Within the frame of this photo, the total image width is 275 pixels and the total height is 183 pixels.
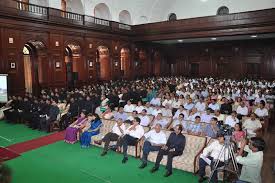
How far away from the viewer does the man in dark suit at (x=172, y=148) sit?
18.2 feet

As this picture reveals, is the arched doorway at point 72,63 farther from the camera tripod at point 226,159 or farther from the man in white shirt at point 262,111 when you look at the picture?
the camera tripod at point 226,159

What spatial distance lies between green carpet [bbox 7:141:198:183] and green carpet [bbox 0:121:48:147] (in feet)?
4.83

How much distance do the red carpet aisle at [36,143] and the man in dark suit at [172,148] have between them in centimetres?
393

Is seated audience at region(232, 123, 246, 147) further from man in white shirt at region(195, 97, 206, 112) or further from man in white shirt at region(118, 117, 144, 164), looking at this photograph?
man in white shirt at region(195, 97, 206, 112)

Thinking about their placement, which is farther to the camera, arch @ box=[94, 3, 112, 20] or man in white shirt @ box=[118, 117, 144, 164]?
arch @ box=[94, 3, 112, 20]

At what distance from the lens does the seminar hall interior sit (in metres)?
5.61

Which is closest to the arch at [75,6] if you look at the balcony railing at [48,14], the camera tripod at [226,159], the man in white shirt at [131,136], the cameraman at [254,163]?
the balcony railing at [48,14]

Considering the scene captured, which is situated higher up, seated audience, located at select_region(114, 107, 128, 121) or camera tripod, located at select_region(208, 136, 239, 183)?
seated audience, located at select_region(114, 107, 128, 121)

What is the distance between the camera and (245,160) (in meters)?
4.30

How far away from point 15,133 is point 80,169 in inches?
172

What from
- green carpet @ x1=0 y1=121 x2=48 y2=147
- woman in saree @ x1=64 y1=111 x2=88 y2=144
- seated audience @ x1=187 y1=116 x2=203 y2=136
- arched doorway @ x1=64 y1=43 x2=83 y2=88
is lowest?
green carpet @ x1=0 y1=121 x2=48 y2=147

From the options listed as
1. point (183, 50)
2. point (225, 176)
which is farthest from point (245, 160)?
point (183, 50)

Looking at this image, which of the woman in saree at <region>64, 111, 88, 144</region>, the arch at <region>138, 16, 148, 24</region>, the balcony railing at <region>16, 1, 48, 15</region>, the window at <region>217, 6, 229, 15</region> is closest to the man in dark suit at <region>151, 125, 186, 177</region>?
the woman in saree at <region>64, 111, 88, 144</region>

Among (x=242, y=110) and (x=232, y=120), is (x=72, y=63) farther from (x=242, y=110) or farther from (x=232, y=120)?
(x=232, y=120)
